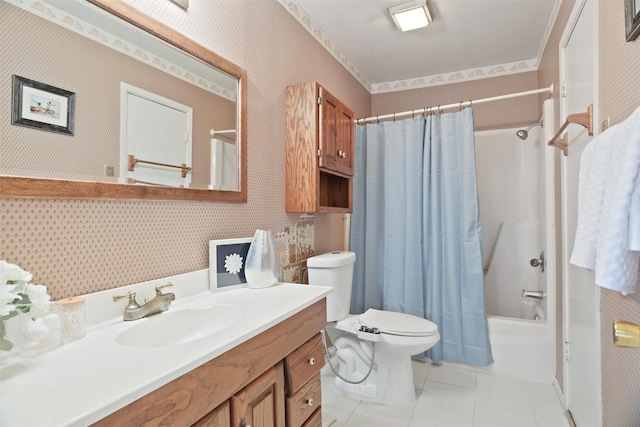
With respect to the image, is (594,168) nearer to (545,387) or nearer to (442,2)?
(442,2)

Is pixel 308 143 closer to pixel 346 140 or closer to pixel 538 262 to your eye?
pixel 346 140

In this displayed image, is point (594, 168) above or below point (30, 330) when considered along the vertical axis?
Result: above

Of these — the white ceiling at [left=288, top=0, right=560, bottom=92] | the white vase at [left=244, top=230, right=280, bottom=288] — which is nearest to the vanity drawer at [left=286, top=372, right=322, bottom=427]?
the white vase at [left=244, top=230, right=280, bottom=288]

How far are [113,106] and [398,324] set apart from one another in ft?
5.70

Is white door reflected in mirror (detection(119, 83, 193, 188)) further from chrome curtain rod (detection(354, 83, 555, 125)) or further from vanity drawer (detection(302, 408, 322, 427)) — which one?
chrome curtain rod (detection(354, 83, 555, 125))

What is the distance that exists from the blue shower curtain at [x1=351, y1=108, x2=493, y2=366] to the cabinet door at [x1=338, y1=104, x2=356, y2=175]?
36cm

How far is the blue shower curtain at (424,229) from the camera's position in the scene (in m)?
2.24

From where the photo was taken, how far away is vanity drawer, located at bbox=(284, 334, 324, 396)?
3.56 feet

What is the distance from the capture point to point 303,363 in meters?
1.16

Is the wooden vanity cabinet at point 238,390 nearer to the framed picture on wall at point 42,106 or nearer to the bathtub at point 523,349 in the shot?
the framed picture on wall at point 42,106

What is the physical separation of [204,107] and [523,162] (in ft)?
8.61

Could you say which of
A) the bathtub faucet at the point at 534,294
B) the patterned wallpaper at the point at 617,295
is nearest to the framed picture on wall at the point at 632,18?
the patterned wallpaper at the point at 617,295

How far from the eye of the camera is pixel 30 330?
29.4 inches

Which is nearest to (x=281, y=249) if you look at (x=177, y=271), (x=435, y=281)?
(x=177, y=271)
